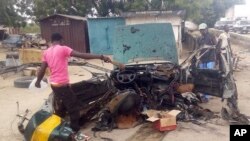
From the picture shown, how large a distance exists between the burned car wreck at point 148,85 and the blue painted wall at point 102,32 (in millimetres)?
11901

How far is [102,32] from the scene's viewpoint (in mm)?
19875

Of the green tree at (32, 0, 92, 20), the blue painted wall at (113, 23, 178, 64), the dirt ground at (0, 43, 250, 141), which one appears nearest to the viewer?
the dirt ground at (0, 43, 250, 141)

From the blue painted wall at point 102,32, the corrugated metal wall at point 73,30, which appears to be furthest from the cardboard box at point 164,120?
the corrugated metal wall at point 73,30

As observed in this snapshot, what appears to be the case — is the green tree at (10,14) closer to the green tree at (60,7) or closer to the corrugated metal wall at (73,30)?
the green tree at (60,7)

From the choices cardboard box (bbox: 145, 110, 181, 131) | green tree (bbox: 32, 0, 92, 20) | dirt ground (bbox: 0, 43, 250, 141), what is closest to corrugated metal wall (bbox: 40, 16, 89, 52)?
green tree (bbox: 32, 0, 92, 20)

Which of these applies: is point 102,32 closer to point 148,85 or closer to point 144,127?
point 148,85

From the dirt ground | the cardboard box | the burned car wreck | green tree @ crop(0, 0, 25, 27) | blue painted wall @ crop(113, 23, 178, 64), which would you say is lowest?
the dirt ground

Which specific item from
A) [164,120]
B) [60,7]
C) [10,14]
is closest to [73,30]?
[60,7]

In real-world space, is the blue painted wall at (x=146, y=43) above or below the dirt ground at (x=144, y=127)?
above

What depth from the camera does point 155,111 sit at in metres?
6.50

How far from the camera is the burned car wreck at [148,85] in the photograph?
6.36 meters

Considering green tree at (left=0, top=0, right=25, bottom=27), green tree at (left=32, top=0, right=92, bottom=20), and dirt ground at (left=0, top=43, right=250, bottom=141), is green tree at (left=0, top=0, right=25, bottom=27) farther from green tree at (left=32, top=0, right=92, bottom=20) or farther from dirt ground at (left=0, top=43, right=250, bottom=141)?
dirt ground at (left=0, top=43, right=250, bottom=141)

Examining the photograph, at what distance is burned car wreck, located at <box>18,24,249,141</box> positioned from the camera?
6359 millimetres

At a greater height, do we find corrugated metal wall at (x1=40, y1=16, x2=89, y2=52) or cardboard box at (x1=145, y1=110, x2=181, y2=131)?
corrugated metal wall at (x1=40, y1=16, x2=89, y2=52)
